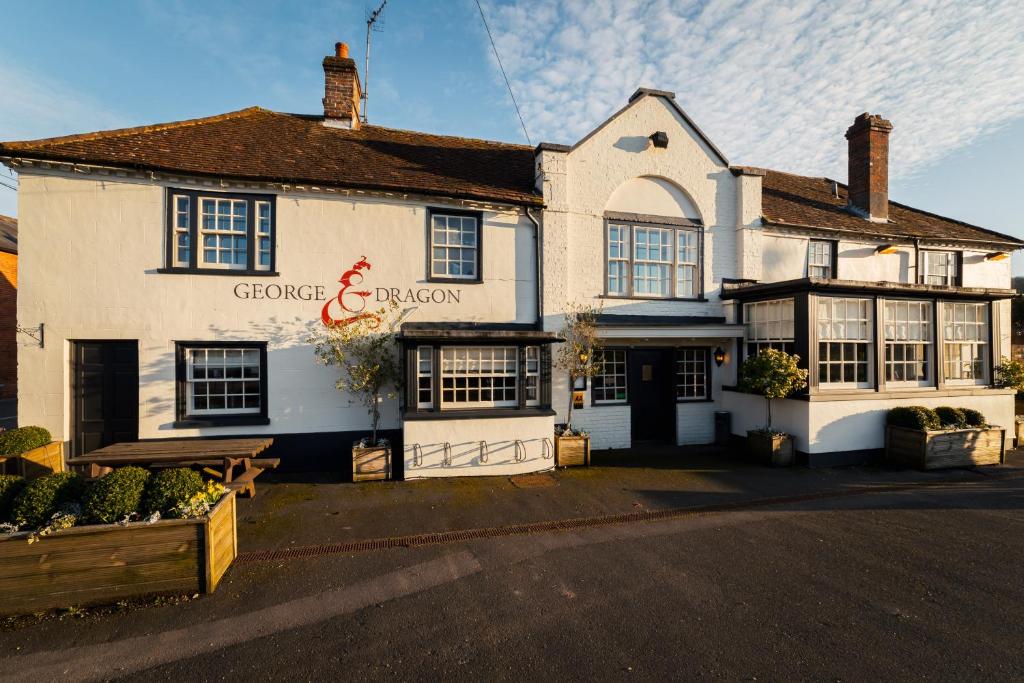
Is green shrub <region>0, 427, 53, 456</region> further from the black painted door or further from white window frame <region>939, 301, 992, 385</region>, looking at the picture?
white window frame <region>939, 301, 992, 385</region>

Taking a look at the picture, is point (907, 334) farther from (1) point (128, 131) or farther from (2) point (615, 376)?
(1) point (128, 131)

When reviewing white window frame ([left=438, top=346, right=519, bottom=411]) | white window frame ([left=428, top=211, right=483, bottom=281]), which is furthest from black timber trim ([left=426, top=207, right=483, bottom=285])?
white window frame ([left=438, top=346, right=519, bottom=411])

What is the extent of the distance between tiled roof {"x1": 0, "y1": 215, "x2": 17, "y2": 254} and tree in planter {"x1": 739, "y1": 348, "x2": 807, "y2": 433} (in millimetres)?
35773

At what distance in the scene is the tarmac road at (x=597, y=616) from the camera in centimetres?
391

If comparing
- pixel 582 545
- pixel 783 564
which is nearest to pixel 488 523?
pixel 582 545

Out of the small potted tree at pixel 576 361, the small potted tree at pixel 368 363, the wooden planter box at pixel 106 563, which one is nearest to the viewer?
the wooden planter box at pixel 106 563

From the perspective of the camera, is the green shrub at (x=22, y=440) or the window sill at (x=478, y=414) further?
the window sill at (x=478, y=414)

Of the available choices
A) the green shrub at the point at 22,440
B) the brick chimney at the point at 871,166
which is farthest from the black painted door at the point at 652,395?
the green shrub at the point at 22,440

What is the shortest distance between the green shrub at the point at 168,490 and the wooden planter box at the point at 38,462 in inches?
179

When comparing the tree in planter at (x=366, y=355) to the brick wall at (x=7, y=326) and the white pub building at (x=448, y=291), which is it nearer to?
the white pub building at (x=448, y=291)

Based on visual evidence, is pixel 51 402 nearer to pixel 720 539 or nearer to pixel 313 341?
pixel 313 341

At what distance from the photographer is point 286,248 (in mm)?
9945

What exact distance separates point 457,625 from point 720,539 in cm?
413

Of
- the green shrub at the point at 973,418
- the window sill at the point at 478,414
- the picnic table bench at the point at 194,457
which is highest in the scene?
the window sill at the point at 478,414
